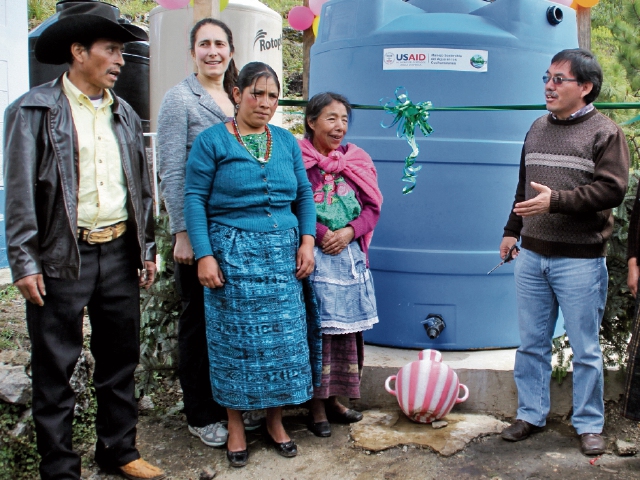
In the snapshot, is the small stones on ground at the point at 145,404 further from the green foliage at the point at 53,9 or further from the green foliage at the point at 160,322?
the green foliage at the point at 53,9

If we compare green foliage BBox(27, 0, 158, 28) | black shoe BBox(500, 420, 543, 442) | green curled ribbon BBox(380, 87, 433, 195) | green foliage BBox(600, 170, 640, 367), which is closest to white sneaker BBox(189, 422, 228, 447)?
black shoe BBox(500, 420, 543, 442)

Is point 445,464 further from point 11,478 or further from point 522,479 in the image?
point 11,478

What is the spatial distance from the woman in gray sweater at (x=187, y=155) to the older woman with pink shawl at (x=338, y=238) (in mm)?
418

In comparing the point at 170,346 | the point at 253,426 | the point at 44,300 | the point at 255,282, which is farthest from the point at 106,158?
the point at 253,426

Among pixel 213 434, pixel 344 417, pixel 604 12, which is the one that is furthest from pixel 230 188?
pixel 604 12

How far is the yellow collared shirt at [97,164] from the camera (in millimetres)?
2385

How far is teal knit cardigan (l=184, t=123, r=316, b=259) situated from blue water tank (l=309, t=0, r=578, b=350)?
0.92 meters

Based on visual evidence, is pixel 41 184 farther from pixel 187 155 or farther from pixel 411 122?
pixel 411 122

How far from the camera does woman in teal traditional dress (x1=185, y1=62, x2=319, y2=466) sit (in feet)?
8.75

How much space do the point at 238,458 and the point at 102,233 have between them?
1099mm

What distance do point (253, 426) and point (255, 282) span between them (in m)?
0.83

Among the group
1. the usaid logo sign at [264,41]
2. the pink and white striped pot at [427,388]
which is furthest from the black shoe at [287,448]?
the usaid logo sign at [264,41]

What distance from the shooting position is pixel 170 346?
130 inches

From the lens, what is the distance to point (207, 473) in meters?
2.77
